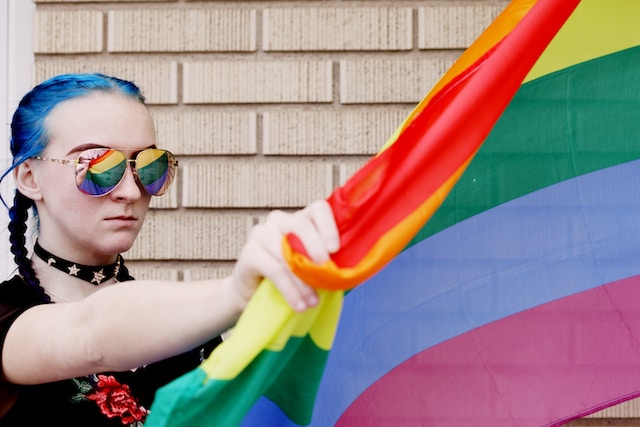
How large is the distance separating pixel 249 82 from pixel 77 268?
1377 millimetres

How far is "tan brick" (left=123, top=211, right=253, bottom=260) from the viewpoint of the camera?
272cm

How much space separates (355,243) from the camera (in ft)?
2.97

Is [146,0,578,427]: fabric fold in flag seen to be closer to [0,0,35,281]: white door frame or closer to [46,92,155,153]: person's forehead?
[46,92,155,153]: person's forehead

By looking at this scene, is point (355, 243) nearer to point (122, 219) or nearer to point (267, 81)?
point (122, 219)

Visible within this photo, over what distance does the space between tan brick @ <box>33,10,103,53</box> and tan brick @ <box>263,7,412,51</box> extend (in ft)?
1.87

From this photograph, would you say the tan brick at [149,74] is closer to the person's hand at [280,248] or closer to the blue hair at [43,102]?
the blue hair at [43,102]

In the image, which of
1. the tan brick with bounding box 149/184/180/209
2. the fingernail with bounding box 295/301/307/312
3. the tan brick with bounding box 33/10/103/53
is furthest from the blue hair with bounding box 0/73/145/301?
the tan brick with bounding box 33/10/103/53

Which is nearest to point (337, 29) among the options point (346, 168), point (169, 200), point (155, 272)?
point (346, 168)

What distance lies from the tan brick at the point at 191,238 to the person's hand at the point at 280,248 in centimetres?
183

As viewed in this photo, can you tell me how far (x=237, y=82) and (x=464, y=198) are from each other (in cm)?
138

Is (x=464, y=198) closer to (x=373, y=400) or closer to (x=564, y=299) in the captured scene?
(x=564, y=299)

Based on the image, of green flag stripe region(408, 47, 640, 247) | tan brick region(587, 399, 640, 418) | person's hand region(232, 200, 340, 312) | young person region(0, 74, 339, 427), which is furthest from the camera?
tan brick region(587, 399, 640, 418)

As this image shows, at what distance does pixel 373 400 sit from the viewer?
1.49 m

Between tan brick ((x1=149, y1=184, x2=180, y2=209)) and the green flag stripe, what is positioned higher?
the green flag stripe
